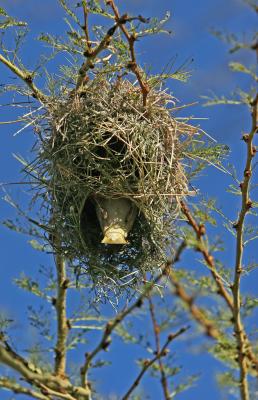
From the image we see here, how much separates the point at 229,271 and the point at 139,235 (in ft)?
1.39

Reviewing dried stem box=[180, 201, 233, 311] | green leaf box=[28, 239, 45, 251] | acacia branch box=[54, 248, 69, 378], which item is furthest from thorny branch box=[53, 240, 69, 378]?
dried stem box=[180, 201, 233, 311]

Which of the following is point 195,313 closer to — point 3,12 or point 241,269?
point 241,269

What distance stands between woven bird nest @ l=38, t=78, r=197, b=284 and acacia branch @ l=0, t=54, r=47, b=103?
0.26 feet

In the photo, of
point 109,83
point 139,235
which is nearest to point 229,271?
point 139,235

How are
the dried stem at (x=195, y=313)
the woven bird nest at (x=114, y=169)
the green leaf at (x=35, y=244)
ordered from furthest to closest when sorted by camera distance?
the green leaf at (x=35, y=244)
the dried stem at (x=195, y=313)
the woven bird nest at (x=114, y=169)

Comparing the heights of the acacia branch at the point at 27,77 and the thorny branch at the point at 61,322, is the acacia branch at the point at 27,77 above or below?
above

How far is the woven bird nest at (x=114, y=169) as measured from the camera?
12.5 ft

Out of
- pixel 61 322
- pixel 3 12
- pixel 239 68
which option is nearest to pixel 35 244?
pixel 61 322

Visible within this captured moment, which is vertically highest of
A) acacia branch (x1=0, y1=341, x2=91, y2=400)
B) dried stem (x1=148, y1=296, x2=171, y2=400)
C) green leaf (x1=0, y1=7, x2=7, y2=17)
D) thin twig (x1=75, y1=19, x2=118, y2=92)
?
green leaf (x1=0, y1=7, x2=7, y2=17)

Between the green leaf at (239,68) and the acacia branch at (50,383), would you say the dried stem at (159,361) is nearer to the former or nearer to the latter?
the acacia branch at (50,383)

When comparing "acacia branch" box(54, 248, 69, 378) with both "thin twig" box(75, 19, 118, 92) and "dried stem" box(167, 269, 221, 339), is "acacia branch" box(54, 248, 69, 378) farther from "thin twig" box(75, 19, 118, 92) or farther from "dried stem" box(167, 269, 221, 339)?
"thin twig" box(75, 19, 118, 92)

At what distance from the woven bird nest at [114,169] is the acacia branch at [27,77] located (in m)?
0.08

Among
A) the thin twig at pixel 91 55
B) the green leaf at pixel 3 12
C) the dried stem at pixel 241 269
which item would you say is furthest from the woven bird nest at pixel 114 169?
the green leaf at pixel 3 12

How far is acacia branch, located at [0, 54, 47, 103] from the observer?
12.8 feet
